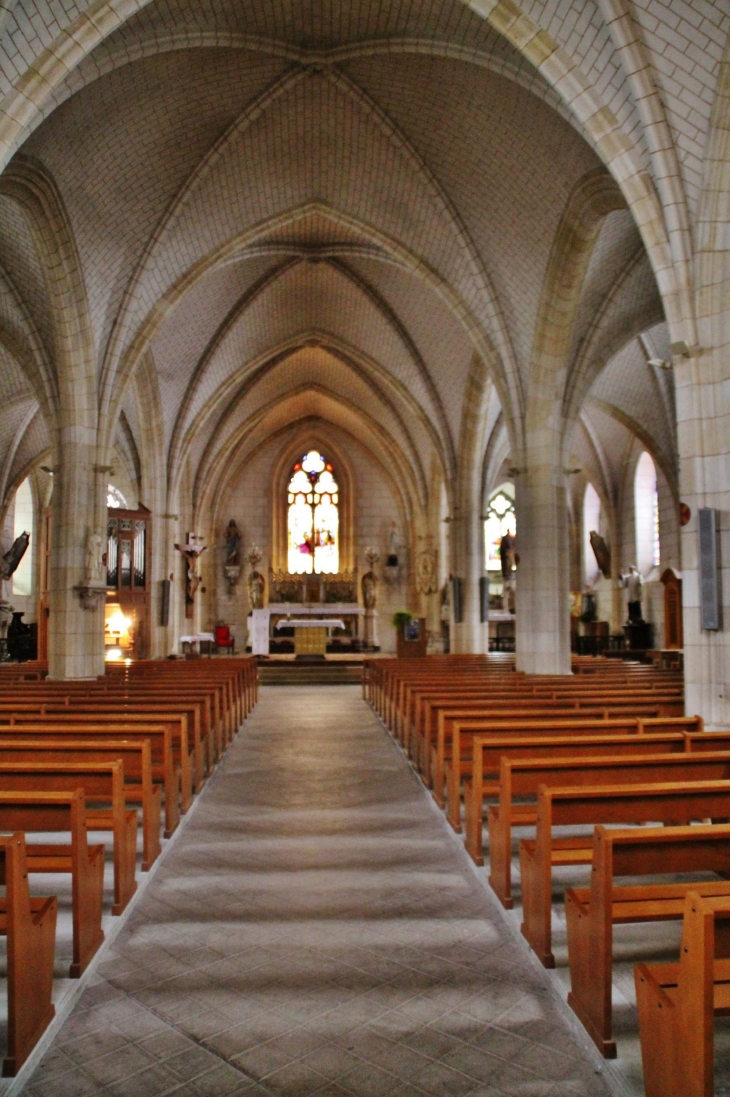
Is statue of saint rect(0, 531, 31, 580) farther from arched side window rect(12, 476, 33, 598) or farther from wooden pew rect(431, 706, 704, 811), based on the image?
wooden pew rect(431, 706, 704, 811)

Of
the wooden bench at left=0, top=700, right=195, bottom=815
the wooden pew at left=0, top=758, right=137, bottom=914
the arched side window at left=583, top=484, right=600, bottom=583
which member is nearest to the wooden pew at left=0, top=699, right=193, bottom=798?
the wooden bench at left=0, top=700, right=195, bottom=815

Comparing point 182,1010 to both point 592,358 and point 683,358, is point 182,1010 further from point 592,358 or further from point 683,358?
point 592,358

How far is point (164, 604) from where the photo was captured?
2298cm

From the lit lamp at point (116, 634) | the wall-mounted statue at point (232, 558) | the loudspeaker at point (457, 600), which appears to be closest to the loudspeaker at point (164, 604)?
the lit lamp at point (116, 634)

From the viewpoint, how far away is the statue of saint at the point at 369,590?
32531mm

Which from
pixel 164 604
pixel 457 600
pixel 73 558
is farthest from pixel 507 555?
pixel 73 558

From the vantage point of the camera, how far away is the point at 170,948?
434 centimetres

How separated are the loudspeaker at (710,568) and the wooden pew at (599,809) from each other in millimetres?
4239

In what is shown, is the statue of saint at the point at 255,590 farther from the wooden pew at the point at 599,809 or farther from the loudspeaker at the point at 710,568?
the wooden pew at the point at 599,809

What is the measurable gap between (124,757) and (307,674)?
17057mm

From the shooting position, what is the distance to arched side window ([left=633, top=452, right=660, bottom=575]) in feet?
92.8

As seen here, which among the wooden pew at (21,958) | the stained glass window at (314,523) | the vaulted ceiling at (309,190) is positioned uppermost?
the vaulted ceiling at (309,190)

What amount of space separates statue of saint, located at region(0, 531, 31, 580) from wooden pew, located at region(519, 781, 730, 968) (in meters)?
25.9

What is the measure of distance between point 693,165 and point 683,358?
2.02m
